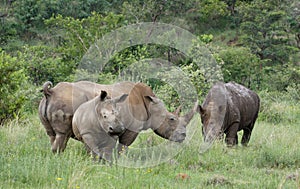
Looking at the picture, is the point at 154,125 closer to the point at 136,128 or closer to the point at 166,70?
the point at 136,128

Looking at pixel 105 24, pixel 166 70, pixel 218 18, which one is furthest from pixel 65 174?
pixel 218 18

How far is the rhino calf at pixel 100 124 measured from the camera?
26.6ft

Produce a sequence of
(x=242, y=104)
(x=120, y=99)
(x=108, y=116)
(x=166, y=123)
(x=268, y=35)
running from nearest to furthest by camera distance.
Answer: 1. (x=108, y=116)
2. (x=120, y=99)
3. (x=166, y=123)
4. (x=242, y=104)
5. (x=268, y=35)

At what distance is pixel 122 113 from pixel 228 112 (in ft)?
10.6

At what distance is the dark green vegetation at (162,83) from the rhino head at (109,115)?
1.93ft

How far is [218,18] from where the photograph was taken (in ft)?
152

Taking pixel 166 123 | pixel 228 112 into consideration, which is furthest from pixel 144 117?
pixel 228 112

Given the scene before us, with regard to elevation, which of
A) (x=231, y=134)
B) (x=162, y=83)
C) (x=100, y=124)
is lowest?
(x=162, y=83)

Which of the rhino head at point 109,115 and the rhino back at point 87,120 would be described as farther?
the rhino back at point 87,120

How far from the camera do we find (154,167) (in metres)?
8.25

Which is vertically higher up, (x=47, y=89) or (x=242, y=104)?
(x=47, y=89)

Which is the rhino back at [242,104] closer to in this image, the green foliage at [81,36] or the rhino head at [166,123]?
the rhino head at [166,123]

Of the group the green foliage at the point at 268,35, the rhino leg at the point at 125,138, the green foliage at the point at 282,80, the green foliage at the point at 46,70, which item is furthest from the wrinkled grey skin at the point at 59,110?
the green foliage at the point at 268,35

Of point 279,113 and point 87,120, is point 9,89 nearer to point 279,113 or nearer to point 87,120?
point 87,120
